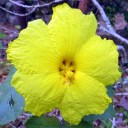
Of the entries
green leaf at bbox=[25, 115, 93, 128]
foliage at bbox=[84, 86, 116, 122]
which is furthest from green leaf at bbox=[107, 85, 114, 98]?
green leaf at bbox=[25, 115, 93, 128]

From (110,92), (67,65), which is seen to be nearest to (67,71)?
(67,65)

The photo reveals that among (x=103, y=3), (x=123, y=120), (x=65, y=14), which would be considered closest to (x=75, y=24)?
(x=65, y=14)

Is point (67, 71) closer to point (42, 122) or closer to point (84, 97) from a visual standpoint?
point (84, 97)

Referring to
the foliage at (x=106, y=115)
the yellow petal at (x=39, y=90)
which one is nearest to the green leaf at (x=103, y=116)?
the foliage at (x=106, y=115)

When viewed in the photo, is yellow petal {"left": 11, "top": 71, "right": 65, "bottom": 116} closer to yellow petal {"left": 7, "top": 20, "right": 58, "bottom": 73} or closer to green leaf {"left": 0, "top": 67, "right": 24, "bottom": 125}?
yellow petal {"left": 7, "top": 20, "right": 58, "bottom": 73}

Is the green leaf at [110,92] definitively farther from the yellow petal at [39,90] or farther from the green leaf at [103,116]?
the yellow petal at [39,90]

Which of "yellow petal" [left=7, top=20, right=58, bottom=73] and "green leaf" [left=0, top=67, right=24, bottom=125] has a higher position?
"yellow petal" [left=7, top=20, right=58, bottom=73]
